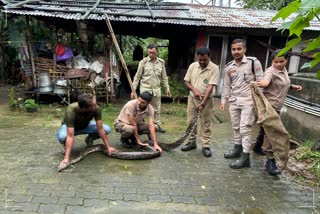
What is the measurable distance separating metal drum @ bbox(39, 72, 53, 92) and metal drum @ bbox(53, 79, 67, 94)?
24 cm

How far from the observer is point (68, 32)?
11062 mm

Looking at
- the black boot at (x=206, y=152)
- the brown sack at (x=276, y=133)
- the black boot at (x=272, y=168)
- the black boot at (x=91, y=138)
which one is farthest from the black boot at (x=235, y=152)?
the black boot at (x=91, y=138)

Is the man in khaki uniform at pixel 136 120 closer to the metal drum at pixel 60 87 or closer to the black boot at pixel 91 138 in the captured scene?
the black boot at pixel 91 138

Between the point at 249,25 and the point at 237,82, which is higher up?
the point at 249,25

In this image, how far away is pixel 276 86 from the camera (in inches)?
187

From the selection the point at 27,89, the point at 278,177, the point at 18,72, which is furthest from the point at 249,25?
the point at 18,72

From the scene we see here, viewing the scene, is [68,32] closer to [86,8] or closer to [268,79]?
[86,8]

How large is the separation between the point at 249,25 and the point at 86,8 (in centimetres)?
539

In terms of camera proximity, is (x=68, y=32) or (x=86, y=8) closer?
(x=86, y=8)

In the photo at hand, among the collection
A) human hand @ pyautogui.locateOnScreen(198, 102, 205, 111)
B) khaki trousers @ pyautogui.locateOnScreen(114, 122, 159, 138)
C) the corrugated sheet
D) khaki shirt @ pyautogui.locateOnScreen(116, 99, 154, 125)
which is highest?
the corrugated sheet

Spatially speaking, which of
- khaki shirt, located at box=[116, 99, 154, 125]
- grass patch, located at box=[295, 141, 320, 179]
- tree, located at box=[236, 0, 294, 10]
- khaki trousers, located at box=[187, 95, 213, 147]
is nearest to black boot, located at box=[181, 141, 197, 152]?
khaki trousers, located at box=[187, 95, 213, 147]

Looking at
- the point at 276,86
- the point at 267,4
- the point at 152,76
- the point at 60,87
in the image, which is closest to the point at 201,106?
the point at 276,86

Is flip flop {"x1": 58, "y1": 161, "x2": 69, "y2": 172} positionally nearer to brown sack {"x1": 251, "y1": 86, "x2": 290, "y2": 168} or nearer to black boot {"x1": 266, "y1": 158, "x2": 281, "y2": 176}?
brown sack {"x1": 251, "y1": 86, "x2": 290, "y2": 168}

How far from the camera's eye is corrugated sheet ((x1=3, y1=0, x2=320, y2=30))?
28.7 feet
